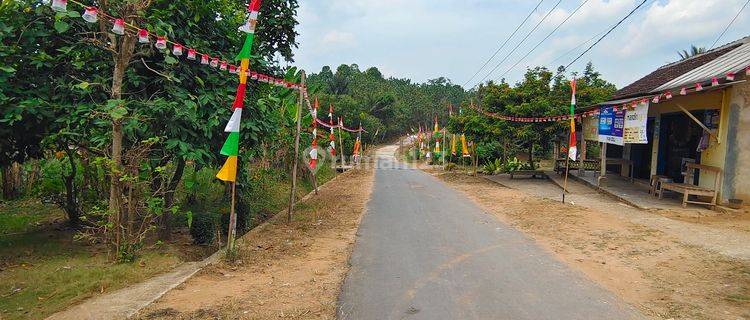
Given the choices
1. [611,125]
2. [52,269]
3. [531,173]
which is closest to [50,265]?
[52,269]

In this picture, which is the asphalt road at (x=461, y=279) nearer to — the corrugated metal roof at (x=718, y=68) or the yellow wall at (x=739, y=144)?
the yellow wall at (x=739, y=144)

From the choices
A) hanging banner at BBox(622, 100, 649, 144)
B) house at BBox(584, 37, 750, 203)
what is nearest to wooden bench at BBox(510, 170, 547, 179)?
house at BBox(584, 37, 750, 203)

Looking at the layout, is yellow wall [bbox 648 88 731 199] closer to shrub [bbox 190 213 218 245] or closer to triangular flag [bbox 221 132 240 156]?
triangular flag [bbox 221 132 240 156]

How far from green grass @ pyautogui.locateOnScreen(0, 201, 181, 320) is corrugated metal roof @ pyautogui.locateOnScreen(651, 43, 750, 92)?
1191 cm

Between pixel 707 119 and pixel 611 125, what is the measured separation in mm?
2442

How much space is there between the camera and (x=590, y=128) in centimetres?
1623

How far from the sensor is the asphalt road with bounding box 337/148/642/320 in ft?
15.5

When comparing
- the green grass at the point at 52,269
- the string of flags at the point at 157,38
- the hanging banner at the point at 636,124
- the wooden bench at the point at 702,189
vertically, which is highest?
the string of flags at the point at 157,38

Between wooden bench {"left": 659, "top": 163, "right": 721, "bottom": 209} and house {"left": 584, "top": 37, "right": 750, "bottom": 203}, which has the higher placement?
house {"left": 584, "top": 37, "right": 750, "bottom": 203}

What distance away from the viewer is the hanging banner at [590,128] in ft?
51.1

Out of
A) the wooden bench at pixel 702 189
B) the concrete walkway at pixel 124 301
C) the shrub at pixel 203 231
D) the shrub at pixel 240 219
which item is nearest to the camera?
the concrete walkway at pixel 124 301

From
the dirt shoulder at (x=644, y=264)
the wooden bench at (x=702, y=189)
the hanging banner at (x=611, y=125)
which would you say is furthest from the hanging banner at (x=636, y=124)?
the dirt shoulder at (x=644, y=264)

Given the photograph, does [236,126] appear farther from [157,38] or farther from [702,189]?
[702,189]

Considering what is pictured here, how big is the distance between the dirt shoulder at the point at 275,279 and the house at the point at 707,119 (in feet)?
28.5
